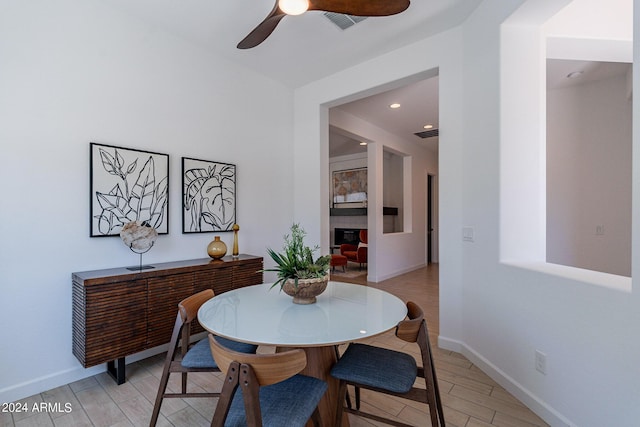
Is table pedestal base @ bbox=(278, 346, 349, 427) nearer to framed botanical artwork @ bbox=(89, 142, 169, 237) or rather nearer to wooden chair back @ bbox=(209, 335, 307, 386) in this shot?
wooden chair back @ bbox=(209, 335, 307, 386)

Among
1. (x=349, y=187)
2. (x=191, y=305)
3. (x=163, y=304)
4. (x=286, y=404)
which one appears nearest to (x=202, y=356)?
(x=191, y=305)

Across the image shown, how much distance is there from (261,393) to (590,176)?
4323 mm

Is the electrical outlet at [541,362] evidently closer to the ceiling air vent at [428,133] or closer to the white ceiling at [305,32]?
the white ceiling at [305,32]

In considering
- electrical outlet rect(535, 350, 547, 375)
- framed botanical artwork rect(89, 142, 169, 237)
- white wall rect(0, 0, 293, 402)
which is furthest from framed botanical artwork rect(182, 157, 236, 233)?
electrical outlet rect(535, 350, 547, 375)

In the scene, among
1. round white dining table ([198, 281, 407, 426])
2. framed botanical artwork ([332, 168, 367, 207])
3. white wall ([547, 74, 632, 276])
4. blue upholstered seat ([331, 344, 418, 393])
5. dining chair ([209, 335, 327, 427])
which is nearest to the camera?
dining chair ([209, 335, 327, 427])

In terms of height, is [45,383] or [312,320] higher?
[312,320]

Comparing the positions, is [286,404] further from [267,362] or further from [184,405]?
[184,405]

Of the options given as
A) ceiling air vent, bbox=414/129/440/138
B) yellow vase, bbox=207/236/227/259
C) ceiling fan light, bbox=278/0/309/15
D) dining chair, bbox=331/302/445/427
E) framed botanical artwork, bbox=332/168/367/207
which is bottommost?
dining chair, bbox=331/302/445/427

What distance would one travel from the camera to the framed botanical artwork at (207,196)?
9.37 feet

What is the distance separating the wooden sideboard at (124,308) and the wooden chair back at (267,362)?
1.20 m

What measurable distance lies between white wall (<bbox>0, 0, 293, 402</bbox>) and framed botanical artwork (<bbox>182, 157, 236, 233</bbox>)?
3.3 inches

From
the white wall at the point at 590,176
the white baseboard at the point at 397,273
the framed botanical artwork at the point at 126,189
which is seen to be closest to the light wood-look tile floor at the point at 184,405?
the framed botanical artwork at the point at 126,189

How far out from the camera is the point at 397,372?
54.9 inches

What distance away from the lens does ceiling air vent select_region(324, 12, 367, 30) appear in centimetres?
254
